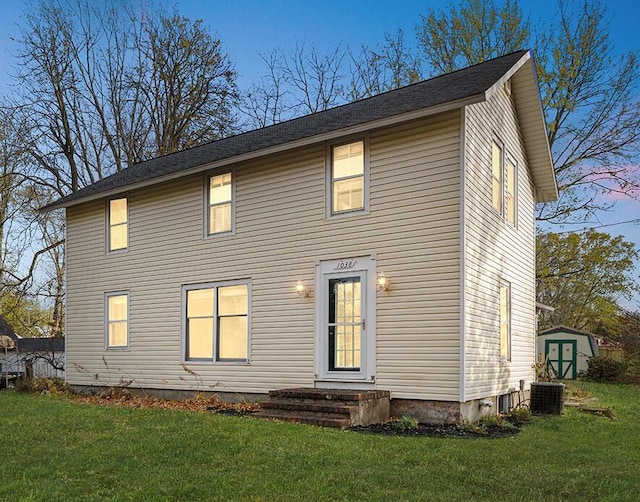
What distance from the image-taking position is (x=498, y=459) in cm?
723

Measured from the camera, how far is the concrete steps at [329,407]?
9438 mm

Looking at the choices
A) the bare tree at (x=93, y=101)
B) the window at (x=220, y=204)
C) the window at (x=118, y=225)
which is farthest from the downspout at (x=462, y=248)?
the bare tree at (x=93, y=101)

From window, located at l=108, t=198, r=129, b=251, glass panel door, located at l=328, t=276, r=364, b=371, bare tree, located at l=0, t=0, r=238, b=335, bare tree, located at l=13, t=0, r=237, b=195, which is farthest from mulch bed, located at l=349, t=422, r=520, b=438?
bare tree, located at l=13, t=0, r=237, b=195

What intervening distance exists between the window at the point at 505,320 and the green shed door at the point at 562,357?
500 inches

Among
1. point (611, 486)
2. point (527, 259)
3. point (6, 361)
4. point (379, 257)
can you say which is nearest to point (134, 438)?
point (379, 257)

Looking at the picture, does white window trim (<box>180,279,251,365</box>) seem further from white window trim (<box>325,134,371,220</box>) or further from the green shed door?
the green shed door

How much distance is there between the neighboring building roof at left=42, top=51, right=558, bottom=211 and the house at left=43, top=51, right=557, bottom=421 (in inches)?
2.0

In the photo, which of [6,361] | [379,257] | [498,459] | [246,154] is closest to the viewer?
[498,459]

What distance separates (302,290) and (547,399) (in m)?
5.29

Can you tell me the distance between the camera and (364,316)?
1070cm

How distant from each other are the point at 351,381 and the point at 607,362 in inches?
628

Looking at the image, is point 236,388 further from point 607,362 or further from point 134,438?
point 607,362

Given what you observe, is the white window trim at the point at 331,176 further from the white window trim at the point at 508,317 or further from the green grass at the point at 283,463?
the green grass at the point at 283,463

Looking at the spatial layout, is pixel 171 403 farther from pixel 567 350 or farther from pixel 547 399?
pixel 567 350
